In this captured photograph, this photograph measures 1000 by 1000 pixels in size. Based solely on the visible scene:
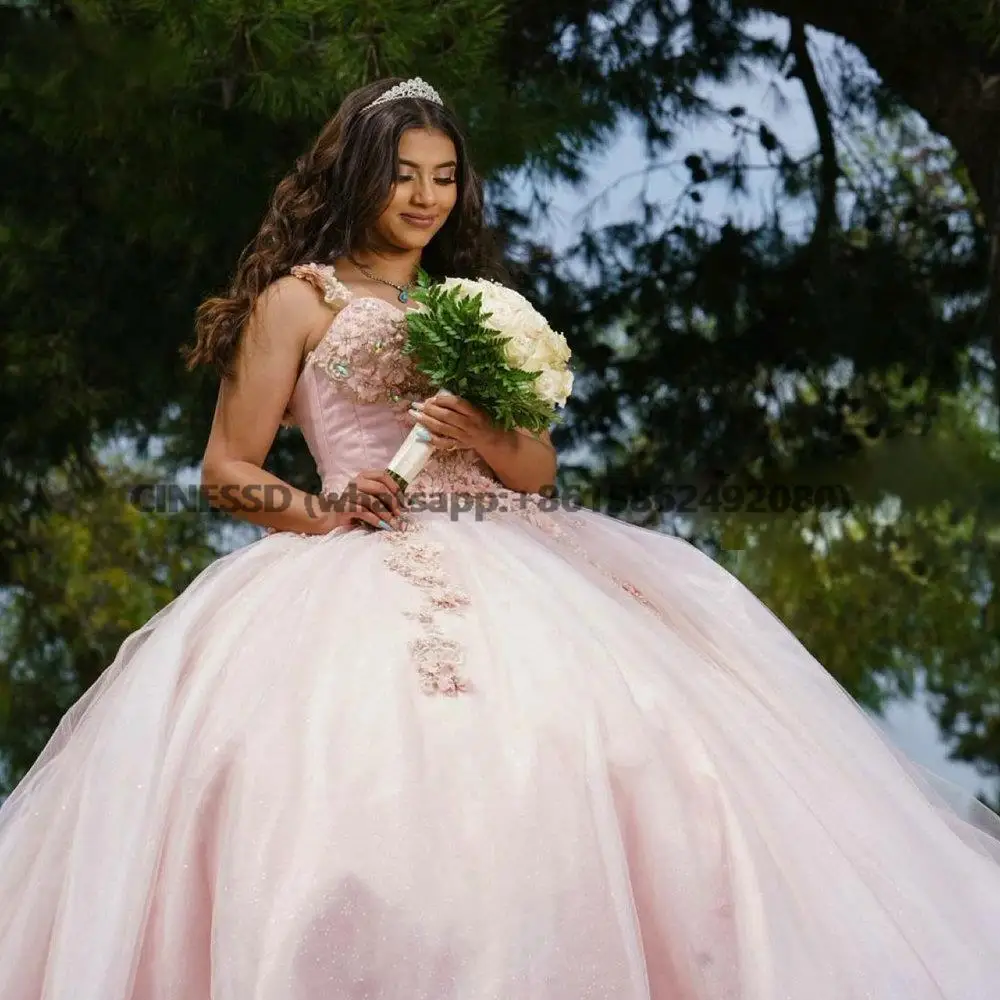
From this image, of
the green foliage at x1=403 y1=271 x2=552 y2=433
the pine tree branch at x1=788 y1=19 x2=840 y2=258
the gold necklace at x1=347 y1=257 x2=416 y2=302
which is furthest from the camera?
the pine tree branch at x1=788 y1=19 x2=840 y2=258

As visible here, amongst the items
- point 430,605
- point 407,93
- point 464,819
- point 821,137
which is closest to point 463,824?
point 464,819

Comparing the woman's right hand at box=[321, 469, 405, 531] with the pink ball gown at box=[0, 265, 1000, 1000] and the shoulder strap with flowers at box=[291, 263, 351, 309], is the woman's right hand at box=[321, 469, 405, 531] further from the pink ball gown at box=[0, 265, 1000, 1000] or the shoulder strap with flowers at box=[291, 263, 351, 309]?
the shoulder strap with flowers at box=[291, 263, 351, 309]

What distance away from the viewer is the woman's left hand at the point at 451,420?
1.88 m

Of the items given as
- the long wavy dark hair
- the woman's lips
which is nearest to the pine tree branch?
the long wavy dark hair

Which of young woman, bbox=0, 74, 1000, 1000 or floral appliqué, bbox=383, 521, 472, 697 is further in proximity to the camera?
floral appliqué, bbox=383, 521, 472, 697

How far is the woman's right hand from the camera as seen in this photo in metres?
1.84

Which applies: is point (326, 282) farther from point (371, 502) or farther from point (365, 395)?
point (371, 502)

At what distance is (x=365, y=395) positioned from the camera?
1.96m

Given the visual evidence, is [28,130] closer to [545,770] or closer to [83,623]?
[83,623]

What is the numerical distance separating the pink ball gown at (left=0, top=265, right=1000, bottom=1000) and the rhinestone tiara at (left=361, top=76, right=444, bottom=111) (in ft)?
2.06

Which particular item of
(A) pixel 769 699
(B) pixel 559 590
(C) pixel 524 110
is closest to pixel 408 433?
(B) pixel 559 590

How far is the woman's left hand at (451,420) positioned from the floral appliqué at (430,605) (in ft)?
0.37

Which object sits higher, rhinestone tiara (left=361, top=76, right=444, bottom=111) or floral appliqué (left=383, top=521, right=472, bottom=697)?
rhinestone tiara (left=361, top=76, right=444, bottom=111)

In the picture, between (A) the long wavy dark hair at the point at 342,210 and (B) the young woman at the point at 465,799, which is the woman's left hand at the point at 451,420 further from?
(A) the long wavy dark hair at the point at 342,210
